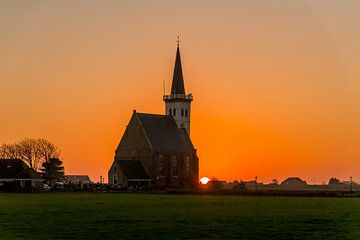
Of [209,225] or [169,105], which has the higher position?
[169,105]

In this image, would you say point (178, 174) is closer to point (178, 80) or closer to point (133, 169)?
point (133, 169)

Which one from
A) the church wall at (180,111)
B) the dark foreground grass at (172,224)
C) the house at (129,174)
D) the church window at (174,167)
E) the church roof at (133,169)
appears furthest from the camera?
the church wall at (180,111)

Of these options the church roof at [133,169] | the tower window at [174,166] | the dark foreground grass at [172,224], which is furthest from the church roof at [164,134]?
the dark foreground grass at [172,224]

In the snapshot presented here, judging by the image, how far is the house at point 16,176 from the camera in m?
132

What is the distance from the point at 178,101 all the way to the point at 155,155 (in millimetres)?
19198

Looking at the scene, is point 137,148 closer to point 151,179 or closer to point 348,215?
point 151,179

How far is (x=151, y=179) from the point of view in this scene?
151 meters

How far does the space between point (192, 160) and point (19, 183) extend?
4011 centimetres

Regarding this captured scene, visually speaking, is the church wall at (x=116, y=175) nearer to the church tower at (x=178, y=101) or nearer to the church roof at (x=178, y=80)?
the church tower at (x=178, y=101)

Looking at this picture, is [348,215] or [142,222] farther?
[348,215]

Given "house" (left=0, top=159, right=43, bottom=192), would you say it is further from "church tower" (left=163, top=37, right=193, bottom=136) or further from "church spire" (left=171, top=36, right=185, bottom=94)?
"church spire" (left=171, top=36, right=185, bottom=94)

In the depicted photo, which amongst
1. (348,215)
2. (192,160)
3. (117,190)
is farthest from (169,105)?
(348,215)

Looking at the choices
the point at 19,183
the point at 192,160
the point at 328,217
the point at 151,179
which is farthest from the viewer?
the point at 192,160

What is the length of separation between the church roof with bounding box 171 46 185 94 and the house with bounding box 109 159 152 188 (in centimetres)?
2363
